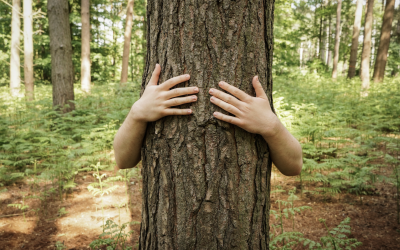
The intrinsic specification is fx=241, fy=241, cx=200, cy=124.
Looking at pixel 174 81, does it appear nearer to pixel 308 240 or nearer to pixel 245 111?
pixel 245 111

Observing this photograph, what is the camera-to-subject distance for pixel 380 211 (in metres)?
3.45

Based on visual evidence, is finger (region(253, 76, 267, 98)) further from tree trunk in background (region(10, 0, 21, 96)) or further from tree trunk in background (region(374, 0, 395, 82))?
tree trunk in background (region(10, 0, 21, 96))

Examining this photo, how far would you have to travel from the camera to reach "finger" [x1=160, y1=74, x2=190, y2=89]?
1360 millimetres

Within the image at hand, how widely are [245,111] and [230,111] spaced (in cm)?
9

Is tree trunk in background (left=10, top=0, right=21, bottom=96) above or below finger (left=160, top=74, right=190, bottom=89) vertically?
above

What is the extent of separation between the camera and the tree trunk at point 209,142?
1.37m

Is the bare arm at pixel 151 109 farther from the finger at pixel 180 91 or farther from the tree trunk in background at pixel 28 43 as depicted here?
the tree trunk in background at pixel 28 43

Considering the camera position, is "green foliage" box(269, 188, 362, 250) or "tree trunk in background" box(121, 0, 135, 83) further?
"tree trunk in background" box(121, 0, 135, 83)

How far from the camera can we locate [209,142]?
1371 mm

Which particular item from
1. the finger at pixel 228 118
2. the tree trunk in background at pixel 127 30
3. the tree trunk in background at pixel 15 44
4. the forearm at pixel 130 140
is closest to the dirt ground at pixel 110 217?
the forearm at pixel 130 140

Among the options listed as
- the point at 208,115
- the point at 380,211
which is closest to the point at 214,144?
the point at 208,115

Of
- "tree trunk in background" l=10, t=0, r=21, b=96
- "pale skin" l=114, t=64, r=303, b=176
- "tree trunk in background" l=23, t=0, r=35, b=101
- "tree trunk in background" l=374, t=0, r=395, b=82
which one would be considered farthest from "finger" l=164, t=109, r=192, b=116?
"tree trunk in background" l=10, t=0, r=21, b=96

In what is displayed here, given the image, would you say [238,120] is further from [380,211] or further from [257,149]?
[380,211]

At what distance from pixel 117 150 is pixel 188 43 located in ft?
2.85
